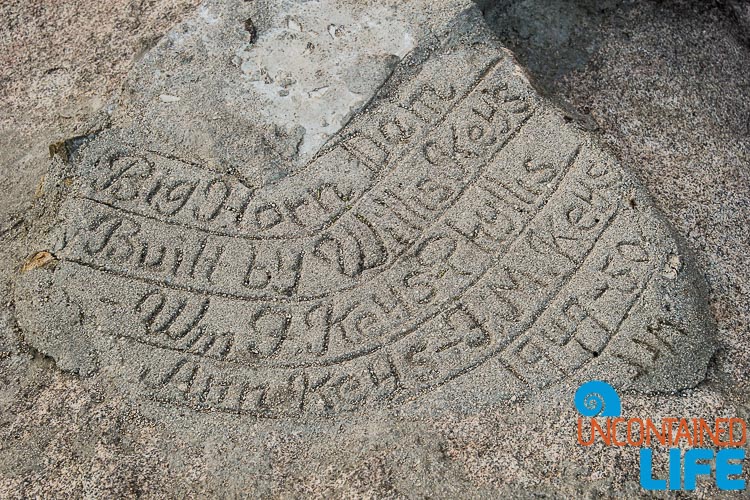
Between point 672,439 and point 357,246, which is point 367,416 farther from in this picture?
point 672,439

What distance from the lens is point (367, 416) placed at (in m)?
2.30

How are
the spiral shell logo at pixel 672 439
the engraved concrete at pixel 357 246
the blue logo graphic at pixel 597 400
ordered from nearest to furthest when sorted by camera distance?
the spiral shell logo at pixel 672 439
the blue logo graphic at pixel 597 400
the engraved concrete at pixel 357 246

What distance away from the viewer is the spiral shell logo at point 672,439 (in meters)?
2.17

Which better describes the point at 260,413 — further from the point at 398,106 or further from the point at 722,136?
the point at 722,136

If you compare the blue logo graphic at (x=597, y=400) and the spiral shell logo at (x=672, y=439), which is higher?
the blue logo graphic at (x=597, y=400)

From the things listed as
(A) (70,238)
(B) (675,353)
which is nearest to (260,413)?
(A) (70,238)

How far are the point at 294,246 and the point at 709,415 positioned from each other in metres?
1.35

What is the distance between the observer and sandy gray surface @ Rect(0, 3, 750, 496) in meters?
2.20

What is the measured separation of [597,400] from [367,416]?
2.15 ft

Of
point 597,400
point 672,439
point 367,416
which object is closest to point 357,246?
point 367,416

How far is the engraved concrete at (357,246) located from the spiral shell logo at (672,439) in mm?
98

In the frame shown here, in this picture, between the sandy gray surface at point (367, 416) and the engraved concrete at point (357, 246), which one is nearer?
the sandy gray surface at point (367, 416)

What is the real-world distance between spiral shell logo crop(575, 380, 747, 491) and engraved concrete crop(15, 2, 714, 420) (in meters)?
0.10

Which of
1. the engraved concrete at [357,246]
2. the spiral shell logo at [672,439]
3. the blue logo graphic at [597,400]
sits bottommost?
the spiral shell logo at [672,439]
